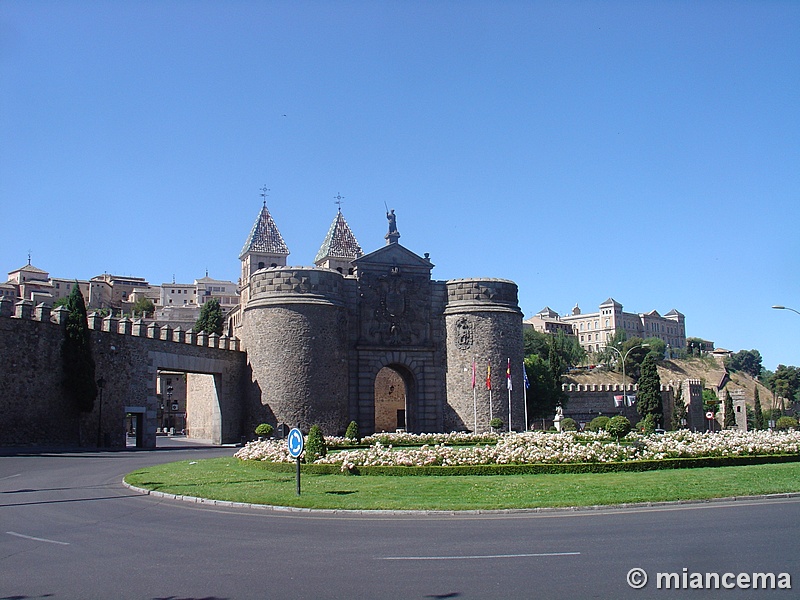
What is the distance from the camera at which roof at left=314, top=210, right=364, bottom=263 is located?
85.5 meters

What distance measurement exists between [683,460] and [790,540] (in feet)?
38.7

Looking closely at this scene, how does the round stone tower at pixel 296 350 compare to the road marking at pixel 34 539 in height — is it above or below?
above

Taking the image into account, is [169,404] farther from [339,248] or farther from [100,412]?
[100,412]

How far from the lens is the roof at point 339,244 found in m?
85.5

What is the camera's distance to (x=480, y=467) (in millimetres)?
20922

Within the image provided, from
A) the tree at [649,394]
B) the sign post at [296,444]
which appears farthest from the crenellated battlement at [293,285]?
the tree at [649,394]

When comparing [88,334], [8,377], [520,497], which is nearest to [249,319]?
[88,334]

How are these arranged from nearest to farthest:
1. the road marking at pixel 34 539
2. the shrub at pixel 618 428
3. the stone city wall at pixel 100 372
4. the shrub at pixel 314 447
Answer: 1. the road marking at pixel 34 539
2. the shrub at pixel 314 447
3. the shrub at pixel 618 428
4. the stone city wall at pixel 100 372

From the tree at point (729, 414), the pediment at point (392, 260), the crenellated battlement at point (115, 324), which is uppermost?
the pediment at point (392, 260)

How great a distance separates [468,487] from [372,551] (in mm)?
7700

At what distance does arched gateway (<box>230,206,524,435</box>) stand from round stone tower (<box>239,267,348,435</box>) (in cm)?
5

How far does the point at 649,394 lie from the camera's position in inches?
2589

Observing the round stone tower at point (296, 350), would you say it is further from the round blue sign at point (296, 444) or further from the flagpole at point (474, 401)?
the round blue sign at point (296, 444)

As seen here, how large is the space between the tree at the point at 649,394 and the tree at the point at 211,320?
2022 inches
